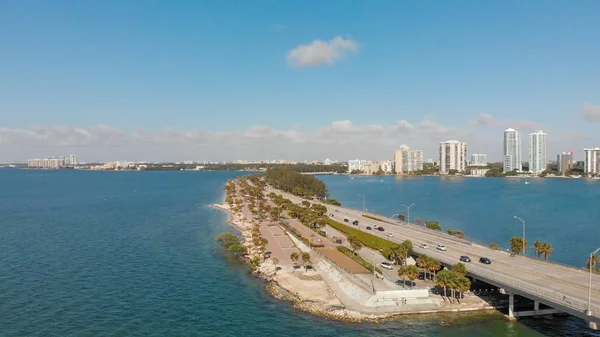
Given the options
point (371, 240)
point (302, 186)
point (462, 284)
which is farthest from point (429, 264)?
point (302, 186)

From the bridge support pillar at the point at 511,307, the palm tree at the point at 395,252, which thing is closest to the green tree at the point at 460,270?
the bridge support pillar at the point at 511,307

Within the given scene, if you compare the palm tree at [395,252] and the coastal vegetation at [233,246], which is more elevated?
the palm tree at [395,252]

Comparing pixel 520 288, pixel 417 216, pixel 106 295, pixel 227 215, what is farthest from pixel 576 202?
pixel 106 295

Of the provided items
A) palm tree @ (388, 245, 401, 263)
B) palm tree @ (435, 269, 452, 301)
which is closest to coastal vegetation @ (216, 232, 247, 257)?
palm tree @ (388, 245, 401, 263)

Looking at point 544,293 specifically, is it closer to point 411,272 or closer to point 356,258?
point 411,272

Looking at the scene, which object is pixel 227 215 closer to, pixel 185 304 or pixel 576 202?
pixel 185 304

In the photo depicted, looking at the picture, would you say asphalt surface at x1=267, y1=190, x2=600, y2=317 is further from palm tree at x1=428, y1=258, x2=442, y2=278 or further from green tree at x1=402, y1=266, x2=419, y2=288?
green tree at x1=402, y1=266, x2=419, y2=288

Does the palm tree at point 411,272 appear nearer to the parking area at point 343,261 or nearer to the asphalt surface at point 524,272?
the asphalt surface at point 524,272

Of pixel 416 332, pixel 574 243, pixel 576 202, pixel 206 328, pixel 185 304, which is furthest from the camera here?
pixel 576 202
